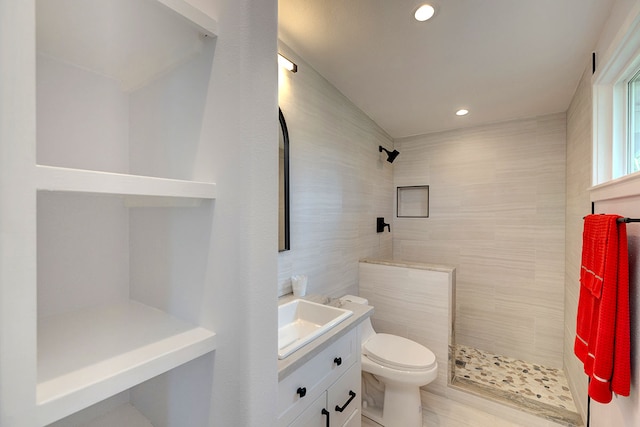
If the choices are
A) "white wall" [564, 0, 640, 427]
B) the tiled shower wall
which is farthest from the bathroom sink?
the tiled shower wall

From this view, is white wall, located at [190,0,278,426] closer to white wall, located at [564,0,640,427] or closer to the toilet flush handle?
the toilet flush handle

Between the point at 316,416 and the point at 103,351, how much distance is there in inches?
34.7

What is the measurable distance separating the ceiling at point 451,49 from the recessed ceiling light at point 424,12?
27mm

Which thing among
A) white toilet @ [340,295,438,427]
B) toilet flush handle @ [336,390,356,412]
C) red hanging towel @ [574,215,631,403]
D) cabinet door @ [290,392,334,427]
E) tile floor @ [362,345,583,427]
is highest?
red hanging towel @ [574,215,631,403]

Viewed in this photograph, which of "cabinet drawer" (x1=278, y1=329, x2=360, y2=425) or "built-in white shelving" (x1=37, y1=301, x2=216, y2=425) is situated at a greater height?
"built-in white shelving" (x1=37, y1=301, x2=216, y2=425)

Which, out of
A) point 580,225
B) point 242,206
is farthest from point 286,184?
point 580,225

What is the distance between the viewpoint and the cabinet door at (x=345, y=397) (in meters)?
1.22

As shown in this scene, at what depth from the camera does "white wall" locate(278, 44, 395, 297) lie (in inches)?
70.6

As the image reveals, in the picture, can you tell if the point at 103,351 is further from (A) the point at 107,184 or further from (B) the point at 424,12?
(B) the point at 424,12

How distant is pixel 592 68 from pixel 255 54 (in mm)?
2145

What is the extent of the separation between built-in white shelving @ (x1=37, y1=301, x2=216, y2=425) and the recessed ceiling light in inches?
65.7

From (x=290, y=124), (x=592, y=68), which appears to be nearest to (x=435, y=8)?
(x=290, y=124)

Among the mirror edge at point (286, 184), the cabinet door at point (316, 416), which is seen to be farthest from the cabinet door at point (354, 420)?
the mirror edge at point (286, 184)

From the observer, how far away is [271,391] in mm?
716
